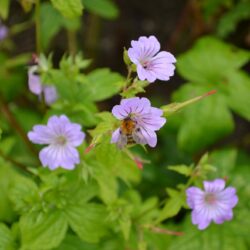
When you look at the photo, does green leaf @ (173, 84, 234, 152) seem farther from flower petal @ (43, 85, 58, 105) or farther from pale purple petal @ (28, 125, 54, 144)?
pale purple petal @ (28, 125, 54, 144)

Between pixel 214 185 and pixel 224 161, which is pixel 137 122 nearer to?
pixel 214 185

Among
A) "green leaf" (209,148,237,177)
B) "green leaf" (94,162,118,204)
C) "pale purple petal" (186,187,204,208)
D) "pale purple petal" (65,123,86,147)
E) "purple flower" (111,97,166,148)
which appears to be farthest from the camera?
"green leaf" (209,148,237,177)

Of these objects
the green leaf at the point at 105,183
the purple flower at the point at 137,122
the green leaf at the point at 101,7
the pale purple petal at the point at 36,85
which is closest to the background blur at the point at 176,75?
the green leaf at the point at 101,7

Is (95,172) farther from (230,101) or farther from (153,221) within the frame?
(230,101)

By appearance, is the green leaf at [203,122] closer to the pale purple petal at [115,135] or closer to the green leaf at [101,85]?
the green leaf at [101,85]

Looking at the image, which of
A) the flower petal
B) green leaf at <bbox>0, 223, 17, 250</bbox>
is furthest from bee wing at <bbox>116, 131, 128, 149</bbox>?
the flower petal

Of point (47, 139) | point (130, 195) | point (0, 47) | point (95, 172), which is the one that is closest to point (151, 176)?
point (130, 195)
